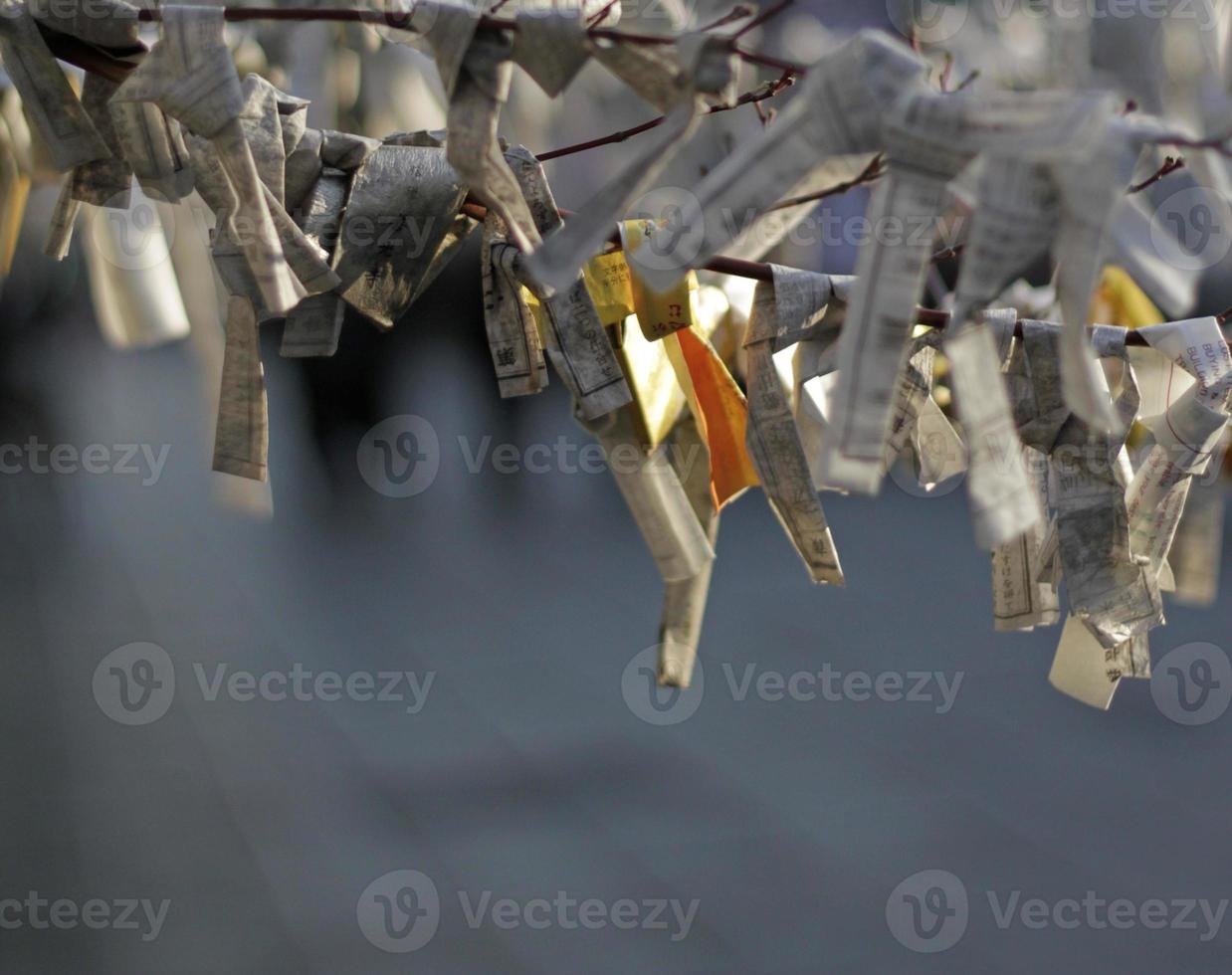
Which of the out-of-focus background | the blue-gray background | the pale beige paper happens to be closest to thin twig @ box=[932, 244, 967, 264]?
the out-of-focus background

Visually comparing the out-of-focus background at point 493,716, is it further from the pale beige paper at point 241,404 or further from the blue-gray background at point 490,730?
the pale beige paper at point 241,404

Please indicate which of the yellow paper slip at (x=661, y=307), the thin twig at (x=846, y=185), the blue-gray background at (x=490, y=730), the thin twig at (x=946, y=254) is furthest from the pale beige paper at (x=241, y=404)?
the blue-gray background at (x=490, y=730)

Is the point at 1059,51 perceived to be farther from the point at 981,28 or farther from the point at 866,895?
the point at 866,895

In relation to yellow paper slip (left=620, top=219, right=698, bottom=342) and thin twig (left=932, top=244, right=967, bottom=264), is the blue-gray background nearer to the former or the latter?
yellow paper slip (left=620, top=219, right=698, bottom=342)

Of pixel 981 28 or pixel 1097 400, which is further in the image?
pixel 981 28

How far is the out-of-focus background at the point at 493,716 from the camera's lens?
2611 millimetres

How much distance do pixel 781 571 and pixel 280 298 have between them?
3.93 m

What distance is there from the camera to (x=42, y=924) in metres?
2.59

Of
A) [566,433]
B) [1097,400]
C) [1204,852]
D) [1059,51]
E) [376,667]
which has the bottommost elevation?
[1204,852]

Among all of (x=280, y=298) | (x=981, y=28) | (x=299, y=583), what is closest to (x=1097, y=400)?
(x=280, y=298)

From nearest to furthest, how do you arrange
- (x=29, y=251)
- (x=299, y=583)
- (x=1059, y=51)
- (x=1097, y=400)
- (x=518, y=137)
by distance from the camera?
(x=1097, y=400)
(x=1059, y=51)
(x=518, y=137)
(x=29, y=251)
(x=299, y=583)

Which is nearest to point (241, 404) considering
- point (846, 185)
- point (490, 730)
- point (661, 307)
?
point (661, 307)

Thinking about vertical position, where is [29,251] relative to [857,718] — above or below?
above

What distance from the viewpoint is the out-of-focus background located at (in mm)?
2611
